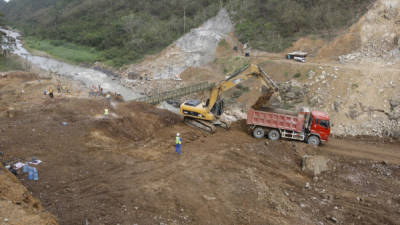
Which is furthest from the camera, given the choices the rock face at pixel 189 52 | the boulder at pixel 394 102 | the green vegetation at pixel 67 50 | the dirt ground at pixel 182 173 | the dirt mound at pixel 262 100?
the green vegetation at pixel 67 50

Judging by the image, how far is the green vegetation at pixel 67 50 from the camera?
5281 cm

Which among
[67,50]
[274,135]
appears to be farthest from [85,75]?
[274,135]

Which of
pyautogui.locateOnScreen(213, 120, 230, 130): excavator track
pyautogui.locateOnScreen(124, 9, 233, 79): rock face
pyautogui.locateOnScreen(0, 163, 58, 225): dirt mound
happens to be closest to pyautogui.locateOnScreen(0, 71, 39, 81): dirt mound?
pyautogui.locateOnScreen(124, 9, 233, 79): rock face

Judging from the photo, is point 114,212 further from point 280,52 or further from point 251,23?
point 251,23

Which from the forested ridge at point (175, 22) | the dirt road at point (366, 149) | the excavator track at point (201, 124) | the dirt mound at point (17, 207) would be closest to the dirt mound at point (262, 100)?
the excavator track at point (201, 124)

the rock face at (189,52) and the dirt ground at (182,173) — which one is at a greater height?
the rock face at (189,52)

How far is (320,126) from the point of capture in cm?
1781

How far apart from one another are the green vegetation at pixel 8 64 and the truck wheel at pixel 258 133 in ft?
125

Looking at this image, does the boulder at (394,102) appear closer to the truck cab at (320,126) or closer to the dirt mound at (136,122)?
the truck cab at (320,126)

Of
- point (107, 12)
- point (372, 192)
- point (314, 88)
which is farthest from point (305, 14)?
point (107, 12)

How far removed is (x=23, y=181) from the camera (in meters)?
10.5

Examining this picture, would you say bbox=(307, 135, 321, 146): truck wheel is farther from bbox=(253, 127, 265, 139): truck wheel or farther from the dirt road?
bbox=(253, 127, 265, 139): truck wheel

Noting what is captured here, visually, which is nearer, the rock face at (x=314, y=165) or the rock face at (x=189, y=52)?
the rock face at (x=314, y=165)

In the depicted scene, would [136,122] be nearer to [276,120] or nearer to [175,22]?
[276,120]
